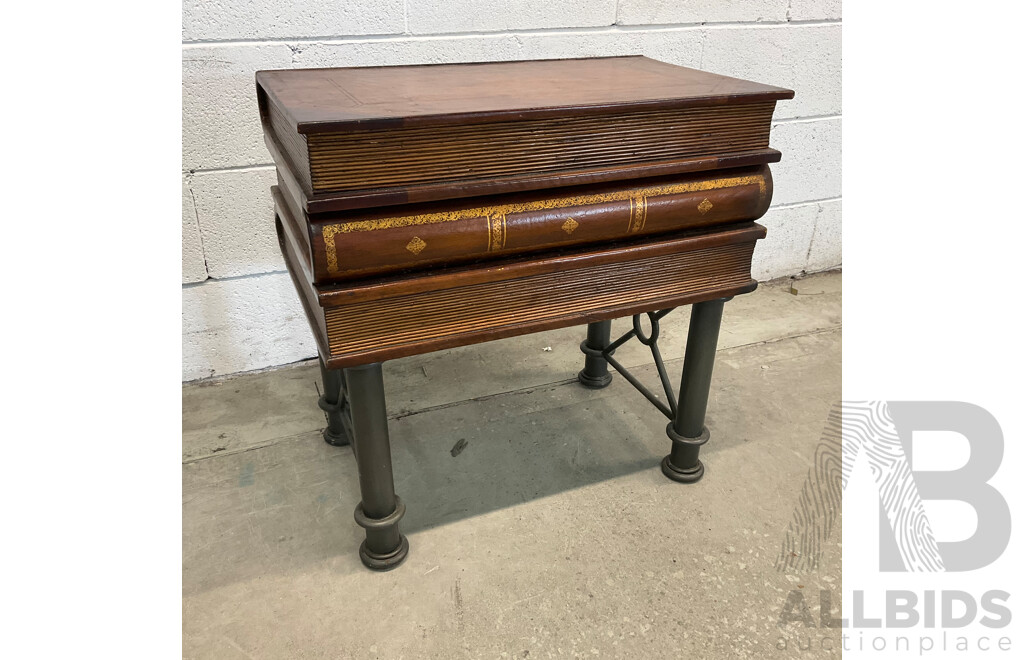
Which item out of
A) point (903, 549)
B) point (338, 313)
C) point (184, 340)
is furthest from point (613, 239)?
point (184, 340)

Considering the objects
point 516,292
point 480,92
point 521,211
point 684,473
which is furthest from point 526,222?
point 684,473

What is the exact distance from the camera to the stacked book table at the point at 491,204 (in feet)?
3.59

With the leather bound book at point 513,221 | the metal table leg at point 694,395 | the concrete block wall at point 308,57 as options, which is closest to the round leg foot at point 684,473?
the metal table leg at point 694,395

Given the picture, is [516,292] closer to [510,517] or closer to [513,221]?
[513,221]

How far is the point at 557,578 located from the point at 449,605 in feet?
0.75

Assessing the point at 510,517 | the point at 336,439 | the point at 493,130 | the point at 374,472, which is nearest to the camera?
the point at 493,130

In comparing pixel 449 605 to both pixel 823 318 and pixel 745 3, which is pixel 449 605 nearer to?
pixel 823 318

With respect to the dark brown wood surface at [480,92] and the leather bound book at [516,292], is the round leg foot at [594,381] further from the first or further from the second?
the dark brown wood surface at [480,92]

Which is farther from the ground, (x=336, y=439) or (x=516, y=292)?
(x=516, y=292)

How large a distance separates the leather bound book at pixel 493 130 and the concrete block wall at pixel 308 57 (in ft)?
1.59

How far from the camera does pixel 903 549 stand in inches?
60.7

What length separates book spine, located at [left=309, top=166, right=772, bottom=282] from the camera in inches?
43.4

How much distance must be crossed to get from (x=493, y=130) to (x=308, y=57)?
1024 millimetres

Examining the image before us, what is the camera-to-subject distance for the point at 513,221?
119 centimetres
